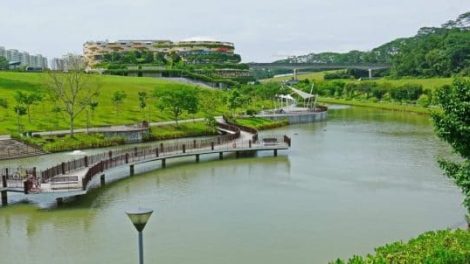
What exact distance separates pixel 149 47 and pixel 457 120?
572 feet

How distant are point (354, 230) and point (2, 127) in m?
39.9

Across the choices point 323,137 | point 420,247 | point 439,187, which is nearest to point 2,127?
point 323,137

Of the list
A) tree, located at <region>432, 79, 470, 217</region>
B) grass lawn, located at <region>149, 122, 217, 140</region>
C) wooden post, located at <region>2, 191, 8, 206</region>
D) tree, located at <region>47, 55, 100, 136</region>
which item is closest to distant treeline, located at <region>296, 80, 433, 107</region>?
grass lawn, located at <region>149, 122, 217, 140</region>

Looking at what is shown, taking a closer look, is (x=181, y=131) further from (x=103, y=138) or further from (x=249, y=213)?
(x=249, y=213)

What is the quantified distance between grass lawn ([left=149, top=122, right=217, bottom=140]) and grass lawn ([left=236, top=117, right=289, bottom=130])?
23.9 feet

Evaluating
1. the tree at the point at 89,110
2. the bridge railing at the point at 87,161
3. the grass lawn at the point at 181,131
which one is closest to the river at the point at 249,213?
the bridge railing at the point at 87,161

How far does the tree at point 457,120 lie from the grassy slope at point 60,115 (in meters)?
44.6

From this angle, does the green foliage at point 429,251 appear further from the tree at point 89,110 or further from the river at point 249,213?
the tree at point 89,110

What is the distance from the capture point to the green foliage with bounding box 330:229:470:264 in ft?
39.3

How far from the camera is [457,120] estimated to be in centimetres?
1512

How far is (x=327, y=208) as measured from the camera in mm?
27172

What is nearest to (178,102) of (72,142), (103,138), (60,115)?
(103,138)

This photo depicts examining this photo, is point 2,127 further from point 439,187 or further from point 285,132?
point 439,187

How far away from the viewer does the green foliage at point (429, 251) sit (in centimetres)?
1197
